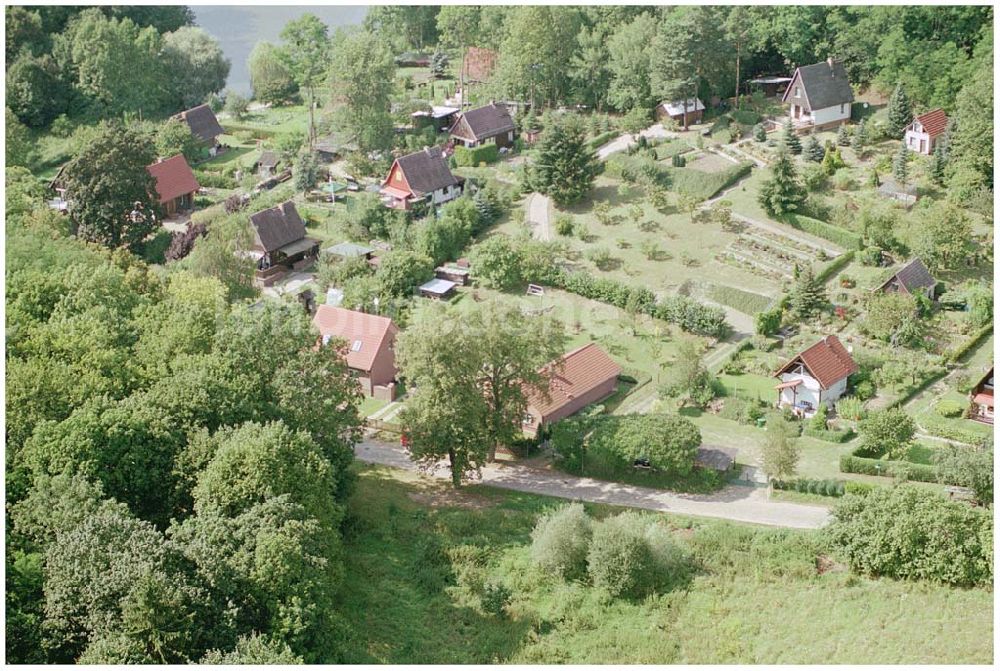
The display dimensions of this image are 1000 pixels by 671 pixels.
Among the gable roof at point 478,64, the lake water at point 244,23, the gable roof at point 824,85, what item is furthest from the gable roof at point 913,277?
the lake water at point 244,23

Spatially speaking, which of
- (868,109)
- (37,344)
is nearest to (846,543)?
(37,344)

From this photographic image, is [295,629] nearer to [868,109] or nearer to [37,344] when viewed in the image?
[37,344]

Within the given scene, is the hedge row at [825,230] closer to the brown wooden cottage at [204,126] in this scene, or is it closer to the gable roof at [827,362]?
the gable roof at [827,362]

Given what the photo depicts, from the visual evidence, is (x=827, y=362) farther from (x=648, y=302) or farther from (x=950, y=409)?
(x=648, y=302)

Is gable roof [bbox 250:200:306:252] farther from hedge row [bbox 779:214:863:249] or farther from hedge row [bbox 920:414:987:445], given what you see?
hedge row [bbox 920:414:987:445]

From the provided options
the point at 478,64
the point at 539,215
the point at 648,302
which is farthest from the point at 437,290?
the point at 478,64
